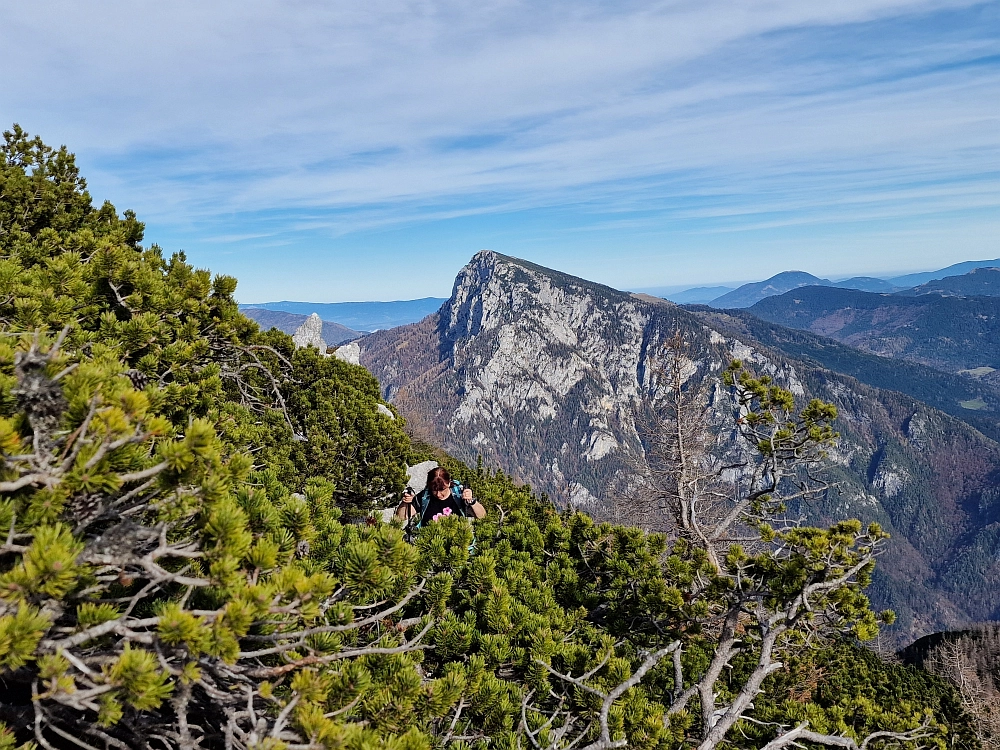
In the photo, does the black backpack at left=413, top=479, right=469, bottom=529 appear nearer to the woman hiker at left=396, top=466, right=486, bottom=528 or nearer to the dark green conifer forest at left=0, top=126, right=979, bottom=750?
the woman hiker at left=396, top=466, right=486, bottom=528

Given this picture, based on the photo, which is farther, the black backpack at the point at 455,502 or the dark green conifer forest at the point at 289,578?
the black backpack at the point at 455,502

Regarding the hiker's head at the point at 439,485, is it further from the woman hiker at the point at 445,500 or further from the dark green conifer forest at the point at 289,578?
the dark green conifer forest at the point at 289,578

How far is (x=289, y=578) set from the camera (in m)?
2.93

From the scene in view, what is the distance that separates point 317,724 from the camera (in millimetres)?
2801

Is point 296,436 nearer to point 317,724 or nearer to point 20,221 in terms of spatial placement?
point 20,221

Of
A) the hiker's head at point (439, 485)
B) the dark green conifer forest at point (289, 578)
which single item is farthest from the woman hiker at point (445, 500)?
the dark green conifer forest at point (289, 578)

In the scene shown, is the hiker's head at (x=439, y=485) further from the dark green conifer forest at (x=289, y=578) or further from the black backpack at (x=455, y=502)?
the dark green conifer forest at (x=289, y=578)

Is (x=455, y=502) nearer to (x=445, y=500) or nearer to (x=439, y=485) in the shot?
(x=445, y=500)

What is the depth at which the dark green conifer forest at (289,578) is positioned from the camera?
260 centimetres

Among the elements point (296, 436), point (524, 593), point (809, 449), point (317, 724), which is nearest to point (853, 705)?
point (524, 593)

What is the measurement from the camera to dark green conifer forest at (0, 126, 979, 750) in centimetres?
260

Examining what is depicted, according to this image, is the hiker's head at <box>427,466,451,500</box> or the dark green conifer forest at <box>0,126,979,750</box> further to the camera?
the hiker's head at <box>427,466,451,500</box>

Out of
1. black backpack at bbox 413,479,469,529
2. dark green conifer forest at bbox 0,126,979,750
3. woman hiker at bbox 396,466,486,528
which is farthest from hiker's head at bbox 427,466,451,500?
dark green conifer forest at bbox 0,126,979,750

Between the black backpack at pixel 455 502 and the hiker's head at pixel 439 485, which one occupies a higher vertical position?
the hiker's head at pixel 439 485
